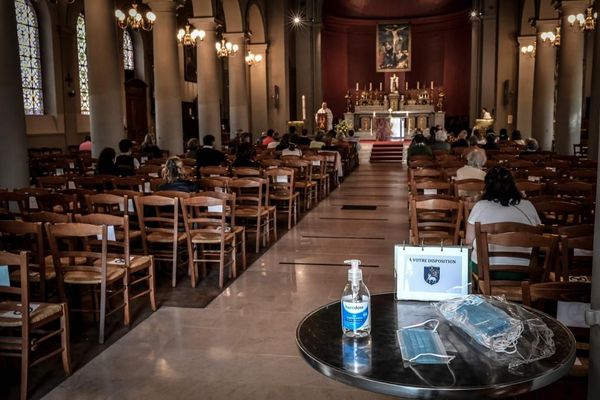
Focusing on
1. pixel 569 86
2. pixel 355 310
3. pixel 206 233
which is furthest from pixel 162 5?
pixel 355 310

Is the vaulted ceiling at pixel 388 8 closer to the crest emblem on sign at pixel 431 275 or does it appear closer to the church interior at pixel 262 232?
the church interior at pixel 262 232

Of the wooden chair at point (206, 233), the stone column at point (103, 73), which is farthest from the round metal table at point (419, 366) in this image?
the stone column at point (103, 73)

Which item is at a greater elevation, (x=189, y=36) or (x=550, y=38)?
(x=550, y=38)

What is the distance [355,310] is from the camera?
2445mm

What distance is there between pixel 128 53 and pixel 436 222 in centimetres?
1801

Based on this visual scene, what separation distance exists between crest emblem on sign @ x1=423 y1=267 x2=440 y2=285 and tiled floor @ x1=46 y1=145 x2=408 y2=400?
1.35 meters

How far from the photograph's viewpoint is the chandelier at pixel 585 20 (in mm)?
13969

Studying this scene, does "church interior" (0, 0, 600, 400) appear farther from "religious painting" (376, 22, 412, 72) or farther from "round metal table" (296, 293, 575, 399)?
"religious painting" (376, 22, 412, 72)

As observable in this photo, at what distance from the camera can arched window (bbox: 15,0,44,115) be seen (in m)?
17.1

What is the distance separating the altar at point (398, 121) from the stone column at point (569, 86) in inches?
472

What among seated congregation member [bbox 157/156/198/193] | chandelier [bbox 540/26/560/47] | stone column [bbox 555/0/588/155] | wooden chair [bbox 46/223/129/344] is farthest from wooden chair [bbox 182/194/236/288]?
chandelier [bbox 540/26/560/47]

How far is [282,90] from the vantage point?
78.3 ft

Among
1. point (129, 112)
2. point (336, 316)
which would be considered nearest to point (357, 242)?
point (336, 316)

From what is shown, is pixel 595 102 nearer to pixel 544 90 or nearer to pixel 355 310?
pixel 544 90
